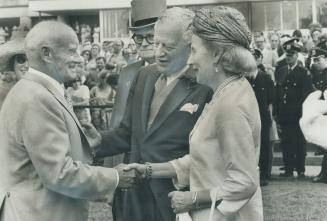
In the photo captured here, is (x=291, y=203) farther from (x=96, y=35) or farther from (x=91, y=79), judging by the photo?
(x=96, y=35)

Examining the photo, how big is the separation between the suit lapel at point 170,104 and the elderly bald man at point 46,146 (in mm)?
507

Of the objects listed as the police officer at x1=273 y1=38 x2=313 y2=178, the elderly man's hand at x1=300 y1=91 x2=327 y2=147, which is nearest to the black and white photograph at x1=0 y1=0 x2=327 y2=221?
the elderly man's hand at x1=300 y1=91 x2=327 y2=147

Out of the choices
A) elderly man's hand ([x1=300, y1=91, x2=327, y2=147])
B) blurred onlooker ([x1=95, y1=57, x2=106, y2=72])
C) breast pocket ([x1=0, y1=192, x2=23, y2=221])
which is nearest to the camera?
elderly man's hand ([x1=300, y1=91, x2=327, y2=147])

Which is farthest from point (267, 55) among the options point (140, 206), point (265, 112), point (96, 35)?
point (140, 206)

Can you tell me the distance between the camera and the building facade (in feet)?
44.9

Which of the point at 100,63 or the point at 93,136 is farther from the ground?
the point at 100,63

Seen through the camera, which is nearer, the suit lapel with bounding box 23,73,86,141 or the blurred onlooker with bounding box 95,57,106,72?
the suit lapel with bounding box 23,73,86,141

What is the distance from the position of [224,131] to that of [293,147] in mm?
8513

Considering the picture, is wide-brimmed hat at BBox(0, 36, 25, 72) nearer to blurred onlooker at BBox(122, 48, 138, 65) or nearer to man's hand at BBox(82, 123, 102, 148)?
man's hand at BBox(82, 123, 102, 148)

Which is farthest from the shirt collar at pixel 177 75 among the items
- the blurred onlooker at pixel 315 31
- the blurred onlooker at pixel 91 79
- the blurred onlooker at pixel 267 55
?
the blurred onlooker at pixel 315 31

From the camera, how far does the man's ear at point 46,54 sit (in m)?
3.42

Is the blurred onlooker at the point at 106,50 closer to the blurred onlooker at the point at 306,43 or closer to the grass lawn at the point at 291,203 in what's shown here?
the blurred onlooker at the point at 306,43

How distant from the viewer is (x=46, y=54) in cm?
342

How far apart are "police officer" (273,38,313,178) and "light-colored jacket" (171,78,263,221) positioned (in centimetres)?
796
